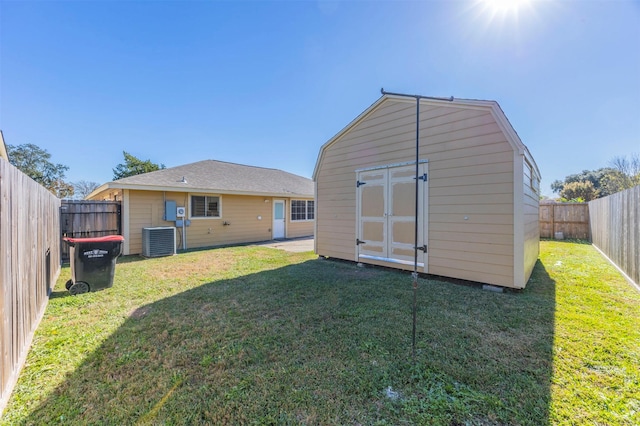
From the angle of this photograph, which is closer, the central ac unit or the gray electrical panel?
the central ac unit

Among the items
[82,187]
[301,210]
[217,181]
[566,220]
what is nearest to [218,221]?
[217,181]

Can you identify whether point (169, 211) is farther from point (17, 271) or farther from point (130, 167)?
point (130, 167)

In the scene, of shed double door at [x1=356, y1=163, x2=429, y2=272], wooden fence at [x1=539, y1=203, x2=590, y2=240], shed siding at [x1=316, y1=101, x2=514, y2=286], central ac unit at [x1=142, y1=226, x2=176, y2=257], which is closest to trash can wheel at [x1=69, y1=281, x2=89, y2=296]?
central ac unit at [x1=142, y1=226, x2=176, y2=257]

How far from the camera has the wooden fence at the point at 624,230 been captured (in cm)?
446

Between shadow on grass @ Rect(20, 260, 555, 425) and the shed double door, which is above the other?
the shed double door

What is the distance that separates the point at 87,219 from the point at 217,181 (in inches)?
166

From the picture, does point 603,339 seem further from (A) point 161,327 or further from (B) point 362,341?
(A) point 161,327

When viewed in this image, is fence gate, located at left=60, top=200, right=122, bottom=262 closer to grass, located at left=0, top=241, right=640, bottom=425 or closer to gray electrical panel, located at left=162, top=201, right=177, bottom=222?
gray electrical panel, located at left=162, top=201, right=177, bottom=222

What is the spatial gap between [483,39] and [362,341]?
22.4 ft

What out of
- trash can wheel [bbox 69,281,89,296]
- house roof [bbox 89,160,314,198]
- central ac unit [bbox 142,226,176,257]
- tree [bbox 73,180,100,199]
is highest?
tree [bbox 73,180,100,199]

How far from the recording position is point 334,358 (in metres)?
2.36

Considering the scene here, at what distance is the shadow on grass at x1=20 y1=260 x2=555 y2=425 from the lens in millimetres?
1729

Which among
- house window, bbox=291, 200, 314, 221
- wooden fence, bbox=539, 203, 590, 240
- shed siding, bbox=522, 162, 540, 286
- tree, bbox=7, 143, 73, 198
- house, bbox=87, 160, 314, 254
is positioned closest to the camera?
shed siding, bbox=522, 162, 540, 286

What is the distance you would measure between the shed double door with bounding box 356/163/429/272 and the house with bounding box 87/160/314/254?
606 centimetres
